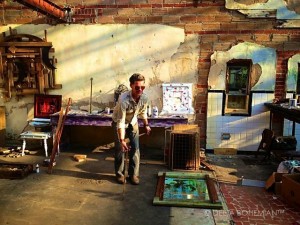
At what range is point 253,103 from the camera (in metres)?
7.10

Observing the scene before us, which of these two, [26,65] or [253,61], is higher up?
[253,61]

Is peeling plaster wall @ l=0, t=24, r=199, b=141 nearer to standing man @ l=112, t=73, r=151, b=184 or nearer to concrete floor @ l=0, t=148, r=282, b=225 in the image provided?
concrete floor @ l=0, t=148, r=282, b=225

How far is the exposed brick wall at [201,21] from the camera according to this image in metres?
6.91

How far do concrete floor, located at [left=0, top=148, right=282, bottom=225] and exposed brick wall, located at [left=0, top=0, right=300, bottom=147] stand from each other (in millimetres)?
2729

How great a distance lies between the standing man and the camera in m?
4.66

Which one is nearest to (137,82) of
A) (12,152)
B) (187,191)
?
(187,191)

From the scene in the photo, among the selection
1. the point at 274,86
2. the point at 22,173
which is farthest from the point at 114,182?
the point at 274,86

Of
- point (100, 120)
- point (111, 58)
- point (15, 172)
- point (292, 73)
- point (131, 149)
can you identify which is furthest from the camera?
point (111, 58)

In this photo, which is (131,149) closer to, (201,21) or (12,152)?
(12,152)

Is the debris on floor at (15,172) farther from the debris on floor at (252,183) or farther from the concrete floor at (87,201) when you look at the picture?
the debris on floor at (252,183)

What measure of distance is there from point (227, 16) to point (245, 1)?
20.7 inches

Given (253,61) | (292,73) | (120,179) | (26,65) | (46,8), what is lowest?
(120,179)

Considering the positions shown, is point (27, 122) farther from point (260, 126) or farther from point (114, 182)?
point (260, 126)

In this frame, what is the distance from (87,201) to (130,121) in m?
1.52
